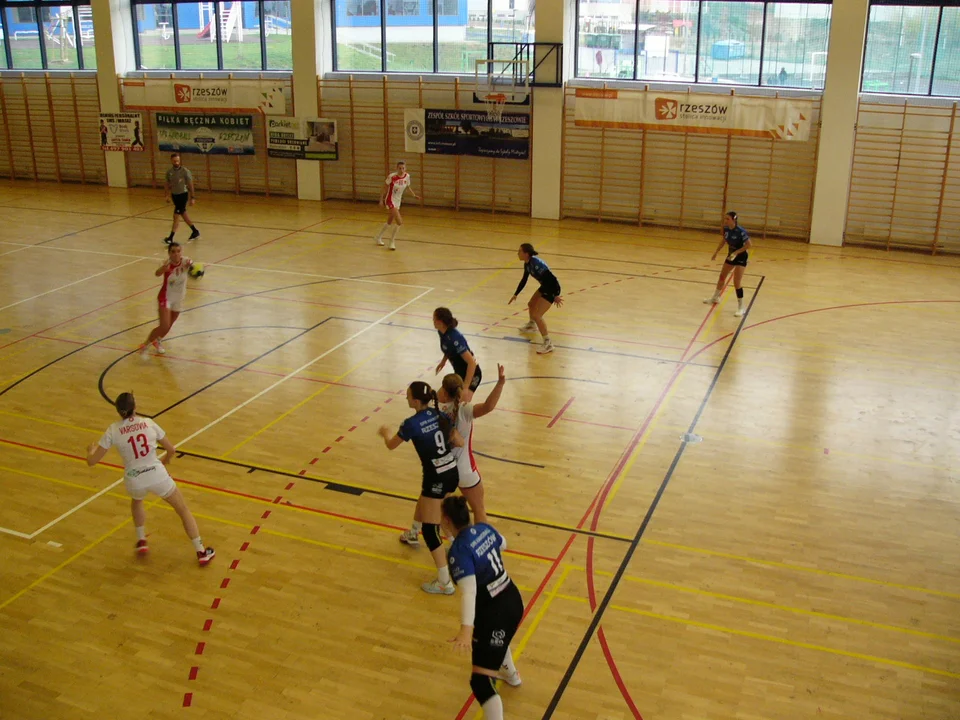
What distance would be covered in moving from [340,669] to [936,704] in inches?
169

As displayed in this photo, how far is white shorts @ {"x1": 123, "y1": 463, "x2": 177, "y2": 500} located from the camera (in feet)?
25.7

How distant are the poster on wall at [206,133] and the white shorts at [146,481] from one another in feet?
65.6

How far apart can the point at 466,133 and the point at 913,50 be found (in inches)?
418

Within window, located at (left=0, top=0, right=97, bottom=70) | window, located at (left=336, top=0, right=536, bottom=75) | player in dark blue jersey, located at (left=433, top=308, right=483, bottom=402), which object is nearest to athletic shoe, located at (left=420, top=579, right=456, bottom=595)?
player in dark blue jersey, located at (left=433, top=308, right=483, bottom=402)

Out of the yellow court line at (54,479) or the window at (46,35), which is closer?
the yellow court line at (54,479)

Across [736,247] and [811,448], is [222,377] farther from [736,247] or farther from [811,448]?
[736,247]

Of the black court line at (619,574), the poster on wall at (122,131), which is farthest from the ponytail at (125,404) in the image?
the poster on wall at (122,131)

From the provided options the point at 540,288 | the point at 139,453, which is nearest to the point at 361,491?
the point at 139,453

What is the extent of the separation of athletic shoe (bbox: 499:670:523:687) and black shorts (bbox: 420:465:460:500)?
5.08 ft

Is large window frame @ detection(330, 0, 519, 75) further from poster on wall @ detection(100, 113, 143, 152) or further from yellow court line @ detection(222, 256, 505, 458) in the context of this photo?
yellow court line @ detection(222, 256, 505, 458)

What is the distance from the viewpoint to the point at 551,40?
22.2m

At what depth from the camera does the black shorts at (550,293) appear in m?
13.1

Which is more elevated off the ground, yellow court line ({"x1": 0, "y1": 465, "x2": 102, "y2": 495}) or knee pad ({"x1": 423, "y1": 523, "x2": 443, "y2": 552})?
knee pad ({"x1": 423, "y1": 523, "x2": 443, "y2": 552})

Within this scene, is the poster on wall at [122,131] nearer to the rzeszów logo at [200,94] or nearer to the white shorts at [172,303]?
the rzeszów logo at [200,94]
